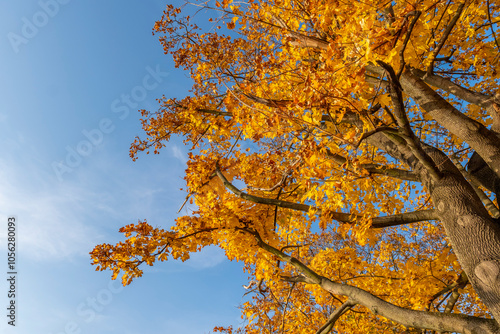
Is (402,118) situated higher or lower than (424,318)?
higher

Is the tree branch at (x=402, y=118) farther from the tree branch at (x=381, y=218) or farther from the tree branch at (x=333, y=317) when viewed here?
the tree branch at (x=333, y=317)

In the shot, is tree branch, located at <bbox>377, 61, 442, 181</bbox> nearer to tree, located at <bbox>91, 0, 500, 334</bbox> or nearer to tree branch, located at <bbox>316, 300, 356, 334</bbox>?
tree, located at <bbox>91, 0, 500, 334</bbox>

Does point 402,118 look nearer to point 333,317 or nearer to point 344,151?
point 344,151

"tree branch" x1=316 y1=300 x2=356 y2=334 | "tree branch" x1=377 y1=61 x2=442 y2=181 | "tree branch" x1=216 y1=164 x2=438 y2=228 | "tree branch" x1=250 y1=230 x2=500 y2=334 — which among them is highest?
"tree branch" x1=377 y1=61 x2=442 y2=181

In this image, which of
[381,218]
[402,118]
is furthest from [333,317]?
[402,118]

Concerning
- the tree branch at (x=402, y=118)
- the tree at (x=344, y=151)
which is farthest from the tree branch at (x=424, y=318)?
the tree branch at (x=402, y=118)

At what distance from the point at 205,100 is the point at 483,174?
17.8ft

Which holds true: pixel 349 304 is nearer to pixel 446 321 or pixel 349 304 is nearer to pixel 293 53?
pixel 446 321

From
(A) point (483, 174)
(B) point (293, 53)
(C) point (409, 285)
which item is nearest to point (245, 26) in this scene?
(B) point (293, 53)

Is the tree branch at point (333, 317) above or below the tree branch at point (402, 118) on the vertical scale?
below

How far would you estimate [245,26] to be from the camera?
17.5ft

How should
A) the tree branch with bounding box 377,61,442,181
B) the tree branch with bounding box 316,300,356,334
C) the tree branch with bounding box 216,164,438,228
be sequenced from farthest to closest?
the tree branch with bounding box 316,300,356,334 → the tree branch with bounding box 216,164,438,228 → the tree branch with bounding box 377,61,442,181

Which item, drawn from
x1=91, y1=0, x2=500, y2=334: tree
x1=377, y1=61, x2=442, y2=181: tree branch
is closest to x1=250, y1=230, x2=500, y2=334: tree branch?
x1=91, y1=0, x2=500, y2=334: tree

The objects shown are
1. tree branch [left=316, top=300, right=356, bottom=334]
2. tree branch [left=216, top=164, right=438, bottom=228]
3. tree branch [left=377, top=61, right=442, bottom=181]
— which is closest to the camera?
tree branch [left=377, top=61, right=442, bottom=181]
